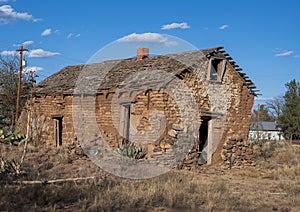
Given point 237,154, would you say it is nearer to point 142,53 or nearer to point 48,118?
point 142,53

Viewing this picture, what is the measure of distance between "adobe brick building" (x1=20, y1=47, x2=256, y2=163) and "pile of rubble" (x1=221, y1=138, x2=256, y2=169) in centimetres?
25

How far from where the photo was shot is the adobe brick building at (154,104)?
12727 millimetres

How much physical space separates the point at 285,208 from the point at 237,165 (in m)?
7.43

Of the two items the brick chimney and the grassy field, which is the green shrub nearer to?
the grassy field

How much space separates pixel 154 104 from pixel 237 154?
15.5ft

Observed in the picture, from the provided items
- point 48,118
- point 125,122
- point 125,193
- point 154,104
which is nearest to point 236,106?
point 154,104

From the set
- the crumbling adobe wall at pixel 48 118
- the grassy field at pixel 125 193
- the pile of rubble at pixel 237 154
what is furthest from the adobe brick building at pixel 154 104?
the grassy field at pixel 125 193

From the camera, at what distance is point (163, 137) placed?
1252cm

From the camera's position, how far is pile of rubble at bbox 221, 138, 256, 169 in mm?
14734

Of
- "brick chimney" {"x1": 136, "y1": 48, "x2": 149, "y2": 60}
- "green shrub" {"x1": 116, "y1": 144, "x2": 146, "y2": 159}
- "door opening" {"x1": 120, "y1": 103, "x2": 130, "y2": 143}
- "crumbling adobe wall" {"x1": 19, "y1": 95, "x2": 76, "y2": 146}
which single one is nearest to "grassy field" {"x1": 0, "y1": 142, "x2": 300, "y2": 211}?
"green shrub" {"x1": 116, "y1": 144, "x2": 146, "y2": 159}

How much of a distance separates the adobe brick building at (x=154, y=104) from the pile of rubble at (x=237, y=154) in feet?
0.83

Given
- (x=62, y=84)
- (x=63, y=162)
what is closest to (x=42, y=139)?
(x=62, y=84)

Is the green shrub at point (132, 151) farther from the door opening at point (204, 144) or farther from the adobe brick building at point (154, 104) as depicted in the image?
the door opening at point (204, 144)

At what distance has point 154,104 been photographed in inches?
497
